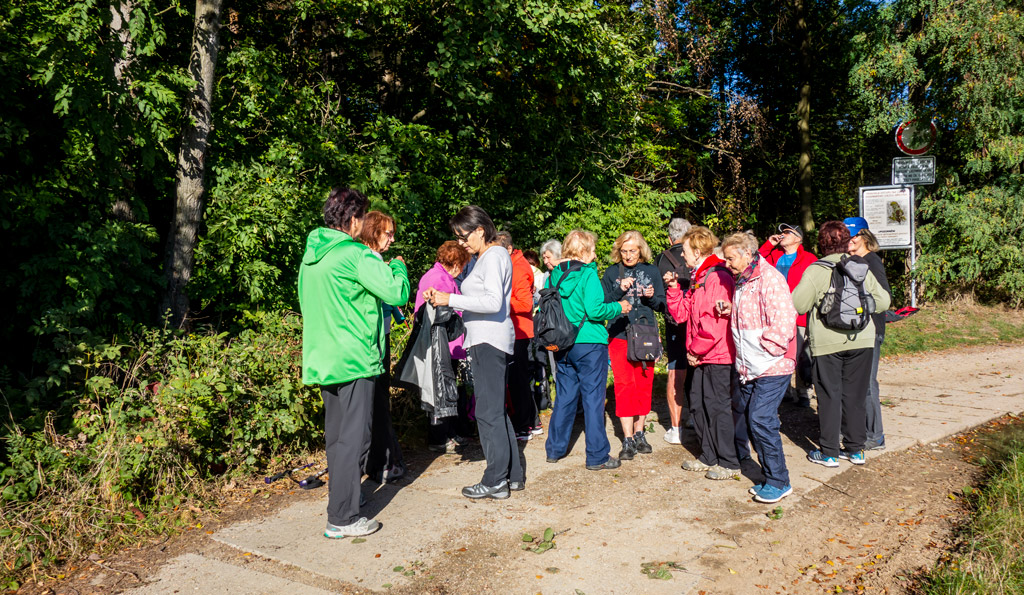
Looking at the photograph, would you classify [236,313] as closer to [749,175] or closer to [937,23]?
[937,23]

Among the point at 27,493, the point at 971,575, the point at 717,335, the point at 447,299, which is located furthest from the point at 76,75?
the point at 971,575

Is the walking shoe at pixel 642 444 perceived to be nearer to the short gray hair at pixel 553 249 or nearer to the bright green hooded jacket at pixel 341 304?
the short gray hair at pixel 553 249

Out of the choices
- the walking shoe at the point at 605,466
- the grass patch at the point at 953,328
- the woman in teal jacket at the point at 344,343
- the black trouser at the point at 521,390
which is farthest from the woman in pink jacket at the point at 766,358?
the grass patch at the point at 953,328

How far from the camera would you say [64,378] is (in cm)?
539

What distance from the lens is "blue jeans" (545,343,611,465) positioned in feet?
18.5

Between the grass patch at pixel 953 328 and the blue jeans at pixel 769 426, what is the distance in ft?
26.6

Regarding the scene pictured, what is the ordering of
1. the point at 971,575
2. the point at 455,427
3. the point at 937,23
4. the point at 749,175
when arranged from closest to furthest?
the point at 971,575
the point at 455,427
the point at 937,23
the point at 749,175

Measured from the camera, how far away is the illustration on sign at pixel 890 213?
1261 cm

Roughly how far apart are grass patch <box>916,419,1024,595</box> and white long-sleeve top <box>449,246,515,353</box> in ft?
9.42

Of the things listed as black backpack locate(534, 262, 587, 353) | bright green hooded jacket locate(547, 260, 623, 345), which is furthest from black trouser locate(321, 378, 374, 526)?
bright green hooded jacket locate(547, 260, 623, 345)

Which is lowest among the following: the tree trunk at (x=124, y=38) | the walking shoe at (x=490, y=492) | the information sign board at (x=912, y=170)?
the walking shoe at (x=490, y=492)

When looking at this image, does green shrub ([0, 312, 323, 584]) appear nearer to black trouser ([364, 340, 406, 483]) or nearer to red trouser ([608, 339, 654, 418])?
black trouser ([364, 340, 406, 483])

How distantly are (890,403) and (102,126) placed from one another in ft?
28.9

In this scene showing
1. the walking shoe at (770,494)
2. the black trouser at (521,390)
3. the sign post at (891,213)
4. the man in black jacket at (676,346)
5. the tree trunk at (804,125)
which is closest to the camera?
the walking shoe at (770,494)
